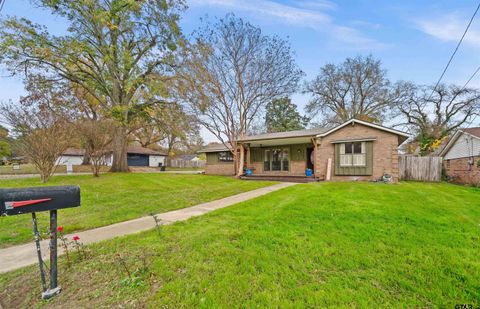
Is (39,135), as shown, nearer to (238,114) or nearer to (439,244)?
(238,114)

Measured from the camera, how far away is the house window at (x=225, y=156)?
739 inches

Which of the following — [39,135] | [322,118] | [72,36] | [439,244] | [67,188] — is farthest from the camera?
[322,118]

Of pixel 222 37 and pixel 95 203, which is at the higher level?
pixel 222 37

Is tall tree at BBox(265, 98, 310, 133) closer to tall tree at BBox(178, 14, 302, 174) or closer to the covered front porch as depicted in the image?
tall tree at BBox(178, 14, 302, 174)

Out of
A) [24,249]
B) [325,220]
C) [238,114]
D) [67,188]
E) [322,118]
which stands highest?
[322,118]

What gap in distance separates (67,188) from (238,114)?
15.6 metres

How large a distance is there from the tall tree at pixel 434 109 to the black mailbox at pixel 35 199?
1245 inches

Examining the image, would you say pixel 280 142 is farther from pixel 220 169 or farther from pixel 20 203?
pixel 20 203

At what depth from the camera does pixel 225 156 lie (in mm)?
19047

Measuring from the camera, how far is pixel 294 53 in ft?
52.2

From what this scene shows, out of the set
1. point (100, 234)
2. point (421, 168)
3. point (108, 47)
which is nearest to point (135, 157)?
point (108, 47)

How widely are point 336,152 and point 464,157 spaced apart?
25.0 feet

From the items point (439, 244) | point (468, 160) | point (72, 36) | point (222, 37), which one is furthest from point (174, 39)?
point (468, 160)

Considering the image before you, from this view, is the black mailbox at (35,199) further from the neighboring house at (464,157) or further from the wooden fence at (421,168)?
the wooden fence at (421,168)
